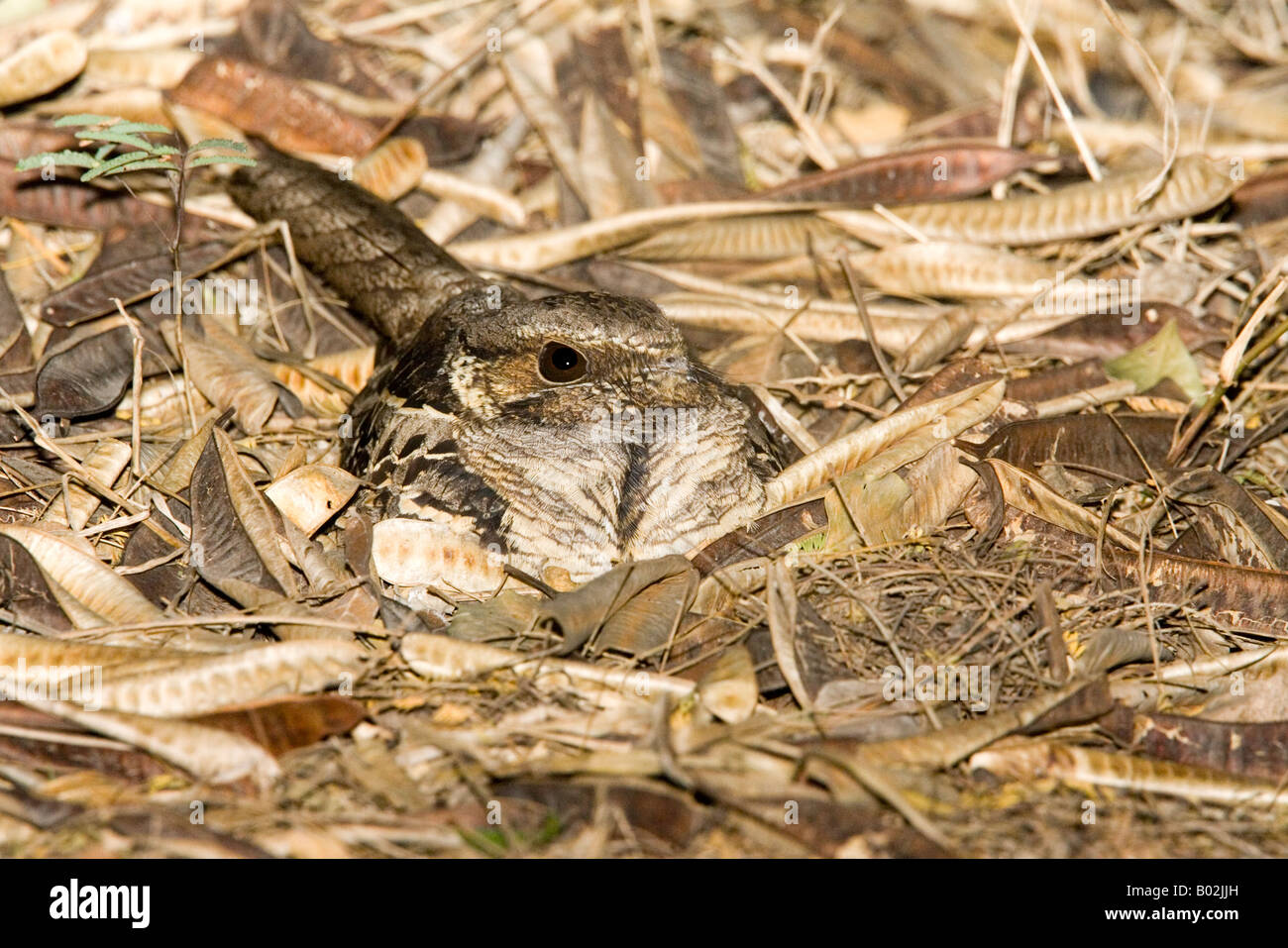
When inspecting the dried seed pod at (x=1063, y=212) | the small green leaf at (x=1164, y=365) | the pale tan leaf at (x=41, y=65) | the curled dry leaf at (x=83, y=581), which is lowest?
the curled dry leaf at (x=83, y=581)

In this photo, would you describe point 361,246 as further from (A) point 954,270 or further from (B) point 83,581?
(A) point 954,270

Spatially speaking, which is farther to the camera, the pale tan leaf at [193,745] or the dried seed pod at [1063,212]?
the dried seed pod at [1063,212]

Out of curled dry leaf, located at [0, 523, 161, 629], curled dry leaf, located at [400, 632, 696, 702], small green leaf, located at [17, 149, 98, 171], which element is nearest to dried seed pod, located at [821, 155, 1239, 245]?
curled dry leaf, located at [400, 632, 696, 702]

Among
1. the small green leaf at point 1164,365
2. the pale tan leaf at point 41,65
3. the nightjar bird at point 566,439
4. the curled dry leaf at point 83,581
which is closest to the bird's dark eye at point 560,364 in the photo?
the nightjar bird at point 566,439

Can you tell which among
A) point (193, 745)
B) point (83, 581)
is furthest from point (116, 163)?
point (193, 745)

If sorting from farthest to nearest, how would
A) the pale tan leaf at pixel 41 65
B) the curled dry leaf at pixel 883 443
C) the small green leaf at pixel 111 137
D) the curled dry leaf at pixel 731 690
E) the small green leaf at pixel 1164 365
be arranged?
the pale tan leaf at pixel 41 65 → the small green leaf at pixel 1164 365 → the curled dry leaf at pixel 883 443 → the small green leaf at pixel 111 137 → the curled dry leaf at pixel 731 690

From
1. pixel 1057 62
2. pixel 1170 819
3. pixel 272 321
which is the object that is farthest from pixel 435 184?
pixel 1170 819

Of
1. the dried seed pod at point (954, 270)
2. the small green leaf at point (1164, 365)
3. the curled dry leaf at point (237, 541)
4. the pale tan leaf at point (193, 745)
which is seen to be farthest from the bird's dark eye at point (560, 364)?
the small green leaf at point (1164, 365)

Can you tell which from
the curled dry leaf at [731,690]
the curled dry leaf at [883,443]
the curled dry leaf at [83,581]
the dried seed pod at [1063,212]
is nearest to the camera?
the curled dry leaf at [731,690]

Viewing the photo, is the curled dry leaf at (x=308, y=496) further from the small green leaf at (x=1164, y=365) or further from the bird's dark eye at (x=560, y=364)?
the small green leaf at (x=1164, y=365)

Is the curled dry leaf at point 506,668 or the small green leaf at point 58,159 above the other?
the small green leaf at point 58,159
